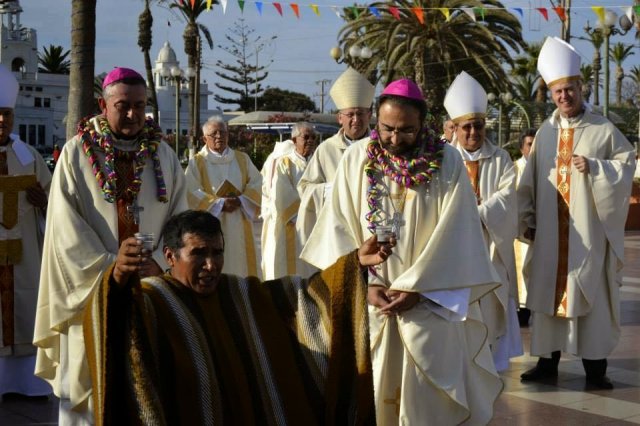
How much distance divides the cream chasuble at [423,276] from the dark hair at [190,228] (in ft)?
4.50

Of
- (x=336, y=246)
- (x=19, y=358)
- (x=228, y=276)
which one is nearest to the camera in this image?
(x=228, y=276)

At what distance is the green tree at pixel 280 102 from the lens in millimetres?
Answer: 83312

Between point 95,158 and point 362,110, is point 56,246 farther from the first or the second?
point 362,110

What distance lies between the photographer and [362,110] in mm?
8055

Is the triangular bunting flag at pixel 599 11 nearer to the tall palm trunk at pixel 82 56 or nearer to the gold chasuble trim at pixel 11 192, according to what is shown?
the tall palm trunk at pixel 82 56

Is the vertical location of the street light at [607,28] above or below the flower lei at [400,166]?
above

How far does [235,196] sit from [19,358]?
121 inches

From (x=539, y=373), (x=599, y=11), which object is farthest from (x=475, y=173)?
(x=599, y=11)

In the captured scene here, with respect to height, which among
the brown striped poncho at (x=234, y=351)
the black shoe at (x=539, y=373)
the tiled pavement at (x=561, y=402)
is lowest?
the tiled pavement at (x=561, y=402)

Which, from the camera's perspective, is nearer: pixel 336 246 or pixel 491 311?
pixel 336 246

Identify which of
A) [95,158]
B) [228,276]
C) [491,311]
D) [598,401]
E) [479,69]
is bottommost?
[598,401]

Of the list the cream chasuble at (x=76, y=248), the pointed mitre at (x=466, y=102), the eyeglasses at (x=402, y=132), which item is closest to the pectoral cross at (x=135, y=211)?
the cream chasuble at (x=76, y=248)

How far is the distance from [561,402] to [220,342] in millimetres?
3835

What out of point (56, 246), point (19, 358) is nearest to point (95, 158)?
point (56, 246)
